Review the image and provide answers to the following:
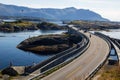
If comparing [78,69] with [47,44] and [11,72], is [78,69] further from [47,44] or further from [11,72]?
[47,44]

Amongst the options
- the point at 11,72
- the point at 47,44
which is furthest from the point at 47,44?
the point at 11,72

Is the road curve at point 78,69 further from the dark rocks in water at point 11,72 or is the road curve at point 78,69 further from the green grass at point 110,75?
the dark rocks in water at point 11,72

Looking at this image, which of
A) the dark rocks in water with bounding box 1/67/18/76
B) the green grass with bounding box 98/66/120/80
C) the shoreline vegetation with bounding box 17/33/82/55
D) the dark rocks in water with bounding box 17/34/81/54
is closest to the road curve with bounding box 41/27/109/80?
the green grass with bounding box 98/66/120/80

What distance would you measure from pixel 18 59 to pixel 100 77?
50994 millimetres

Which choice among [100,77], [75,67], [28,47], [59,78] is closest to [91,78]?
[100,77]

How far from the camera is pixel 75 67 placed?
213 ft

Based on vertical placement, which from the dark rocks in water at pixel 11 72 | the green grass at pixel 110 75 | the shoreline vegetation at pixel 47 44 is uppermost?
the green grass at pixel 110 75

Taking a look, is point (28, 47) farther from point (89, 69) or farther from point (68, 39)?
point (89, 69)

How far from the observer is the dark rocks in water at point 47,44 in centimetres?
12604

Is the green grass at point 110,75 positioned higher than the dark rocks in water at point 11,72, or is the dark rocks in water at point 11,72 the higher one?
the green grass at point 110,75

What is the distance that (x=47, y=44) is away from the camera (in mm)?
139625

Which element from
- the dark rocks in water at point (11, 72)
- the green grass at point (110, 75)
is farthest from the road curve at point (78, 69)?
the dark rocks in water at point (11, 72)

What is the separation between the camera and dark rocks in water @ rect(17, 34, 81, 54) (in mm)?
126037

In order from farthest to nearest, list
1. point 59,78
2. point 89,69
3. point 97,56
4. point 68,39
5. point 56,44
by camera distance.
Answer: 1. point 68,39
2. point 56,44
3. point 97,56
4. point 89,69
5. point 59,78
